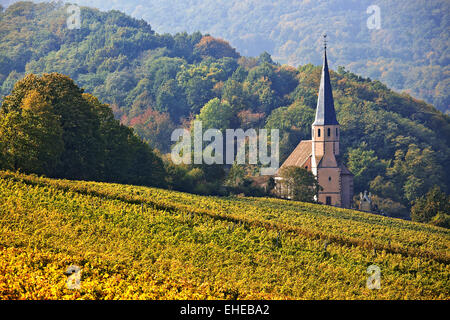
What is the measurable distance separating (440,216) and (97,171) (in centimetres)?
3575

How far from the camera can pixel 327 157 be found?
2894 inches

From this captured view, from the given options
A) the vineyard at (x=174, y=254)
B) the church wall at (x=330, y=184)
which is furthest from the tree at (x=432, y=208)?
the vineyard at (x=174, y=254)

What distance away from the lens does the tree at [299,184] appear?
215ft

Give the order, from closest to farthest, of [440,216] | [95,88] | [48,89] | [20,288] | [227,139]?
[20,288] < [48,89] < [440,216] < [227,139] < [95,88]

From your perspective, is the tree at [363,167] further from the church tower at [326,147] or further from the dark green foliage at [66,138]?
the dark green foliage at [66,138]

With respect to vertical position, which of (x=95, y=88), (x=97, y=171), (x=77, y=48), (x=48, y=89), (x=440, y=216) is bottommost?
(x=440, y=216)

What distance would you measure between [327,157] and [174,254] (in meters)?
50.4

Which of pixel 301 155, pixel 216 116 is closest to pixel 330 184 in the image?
pixel 301 155

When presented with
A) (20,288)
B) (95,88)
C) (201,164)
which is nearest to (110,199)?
(20,288)

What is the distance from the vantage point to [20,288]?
603 inches

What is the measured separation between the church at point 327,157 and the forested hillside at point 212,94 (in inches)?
404

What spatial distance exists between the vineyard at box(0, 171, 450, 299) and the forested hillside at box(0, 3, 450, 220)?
1990 centimetres

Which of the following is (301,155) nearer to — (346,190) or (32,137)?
(346,190)
